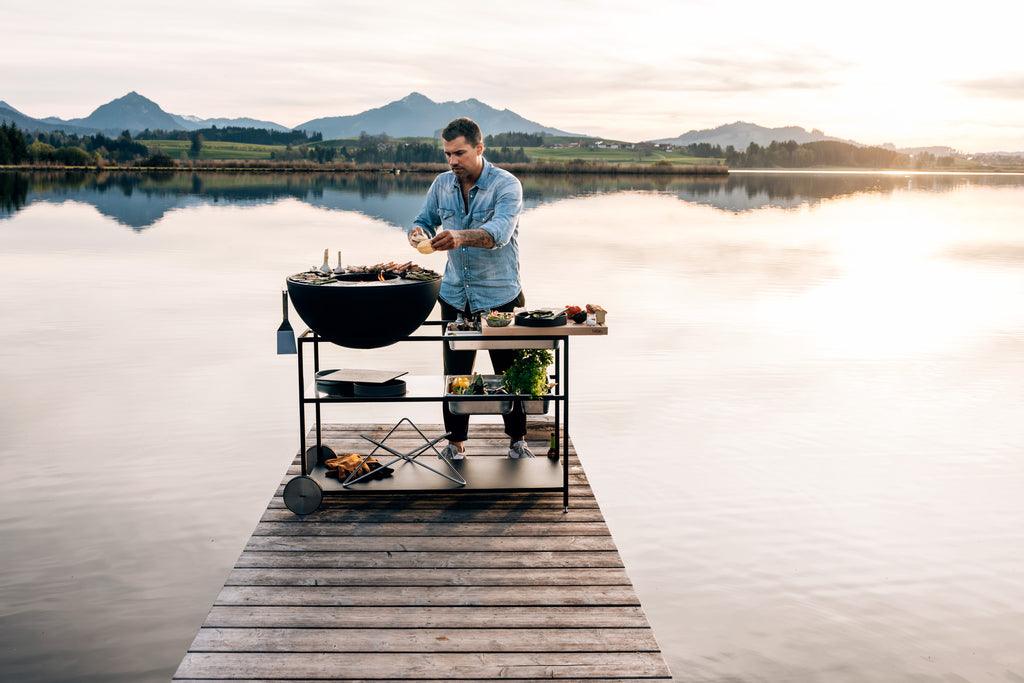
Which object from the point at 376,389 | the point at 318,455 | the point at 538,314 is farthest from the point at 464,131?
the point at 318,455

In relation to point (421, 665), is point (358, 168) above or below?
above

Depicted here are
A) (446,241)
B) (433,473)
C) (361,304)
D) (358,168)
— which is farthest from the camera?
(358,168)

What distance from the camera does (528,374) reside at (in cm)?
494

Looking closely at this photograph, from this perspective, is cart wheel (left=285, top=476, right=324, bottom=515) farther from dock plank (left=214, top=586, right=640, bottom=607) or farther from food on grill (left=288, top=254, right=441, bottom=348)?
dock plank (left=214, top=586, right=640, bottom=607)

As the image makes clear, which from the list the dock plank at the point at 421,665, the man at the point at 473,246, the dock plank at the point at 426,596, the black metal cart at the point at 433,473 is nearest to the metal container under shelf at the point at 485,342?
the black metal cart at the point at 433,473

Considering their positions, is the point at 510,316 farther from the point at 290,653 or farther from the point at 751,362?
the point at 751,362

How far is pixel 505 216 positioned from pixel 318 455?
5.66 feet

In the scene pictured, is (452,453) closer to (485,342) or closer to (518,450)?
(518,450)

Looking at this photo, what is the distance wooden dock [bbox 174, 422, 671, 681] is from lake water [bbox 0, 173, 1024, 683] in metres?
0.62

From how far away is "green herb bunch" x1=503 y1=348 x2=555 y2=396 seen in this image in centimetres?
494

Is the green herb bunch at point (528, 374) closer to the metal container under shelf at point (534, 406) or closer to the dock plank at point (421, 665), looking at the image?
the metal container under shelf at point (534, 406)

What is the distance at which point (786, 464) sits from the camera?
705 centimetres

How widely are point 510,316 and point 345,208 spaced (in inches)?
1434

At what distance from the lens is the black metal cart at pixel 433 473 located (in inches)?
187
